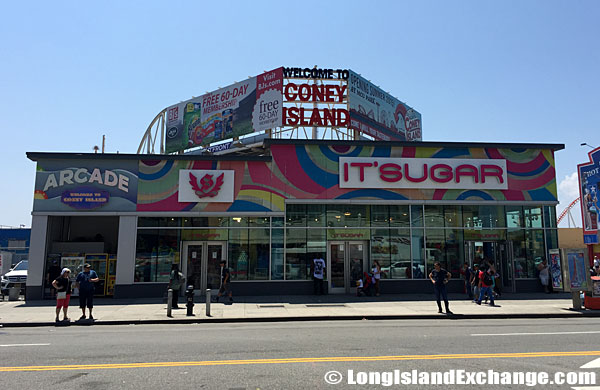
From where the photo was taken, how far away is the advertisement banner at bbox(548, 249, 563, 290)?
62.6 ft

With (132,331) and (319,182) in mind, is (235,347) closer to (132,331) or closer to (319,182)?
(132,331)

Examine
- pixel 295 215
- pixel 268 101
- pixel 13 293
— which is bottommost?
pixel 13 293

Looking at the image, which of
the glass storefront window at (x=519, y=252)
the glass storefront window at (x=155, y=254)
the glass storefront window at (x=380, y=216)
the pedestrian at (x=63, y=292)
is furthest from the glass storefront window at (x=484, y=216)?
the pedestrian at (x=63, y=292)

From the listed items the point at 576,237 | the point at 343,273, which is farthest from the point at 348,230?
the point at 576,237

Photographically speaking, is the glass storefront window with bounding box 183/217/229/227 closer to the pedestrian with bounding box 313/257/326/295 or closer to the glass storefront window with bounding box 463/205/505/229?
the pedestrian with bounding box 313/257/326/295

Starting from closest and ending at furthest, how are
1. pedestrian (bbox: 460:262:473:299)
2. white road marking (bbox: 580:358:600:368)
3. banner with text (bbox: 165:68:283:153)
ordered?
white road marking (bbox: 580:358:600:368) → pedestrian (bbox: 460:262:473:299) → banner with text (bbox: 165:68:283:153)

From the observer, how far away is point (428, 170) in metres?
21.2

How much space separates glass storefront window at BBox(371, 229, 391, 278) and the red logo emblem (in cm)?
768

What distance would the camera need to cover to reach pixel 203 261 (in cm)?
2030

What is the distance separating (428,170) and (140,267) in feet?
46.8

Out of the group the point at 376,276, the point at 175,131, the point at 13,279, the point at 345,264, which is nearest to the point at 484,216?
the point at 376,276

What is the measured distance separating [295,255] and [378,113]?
565 inches

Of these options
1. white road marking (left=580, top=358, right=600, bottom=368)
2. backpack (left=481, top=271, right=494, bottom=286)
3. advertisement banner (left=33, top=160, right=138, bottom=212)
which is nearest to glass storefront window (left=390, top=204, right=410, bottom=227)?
backpack (left=481, top=271, right=494, bottom=286)

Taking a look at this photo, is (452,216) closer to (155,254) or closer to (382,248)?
(382,248)
